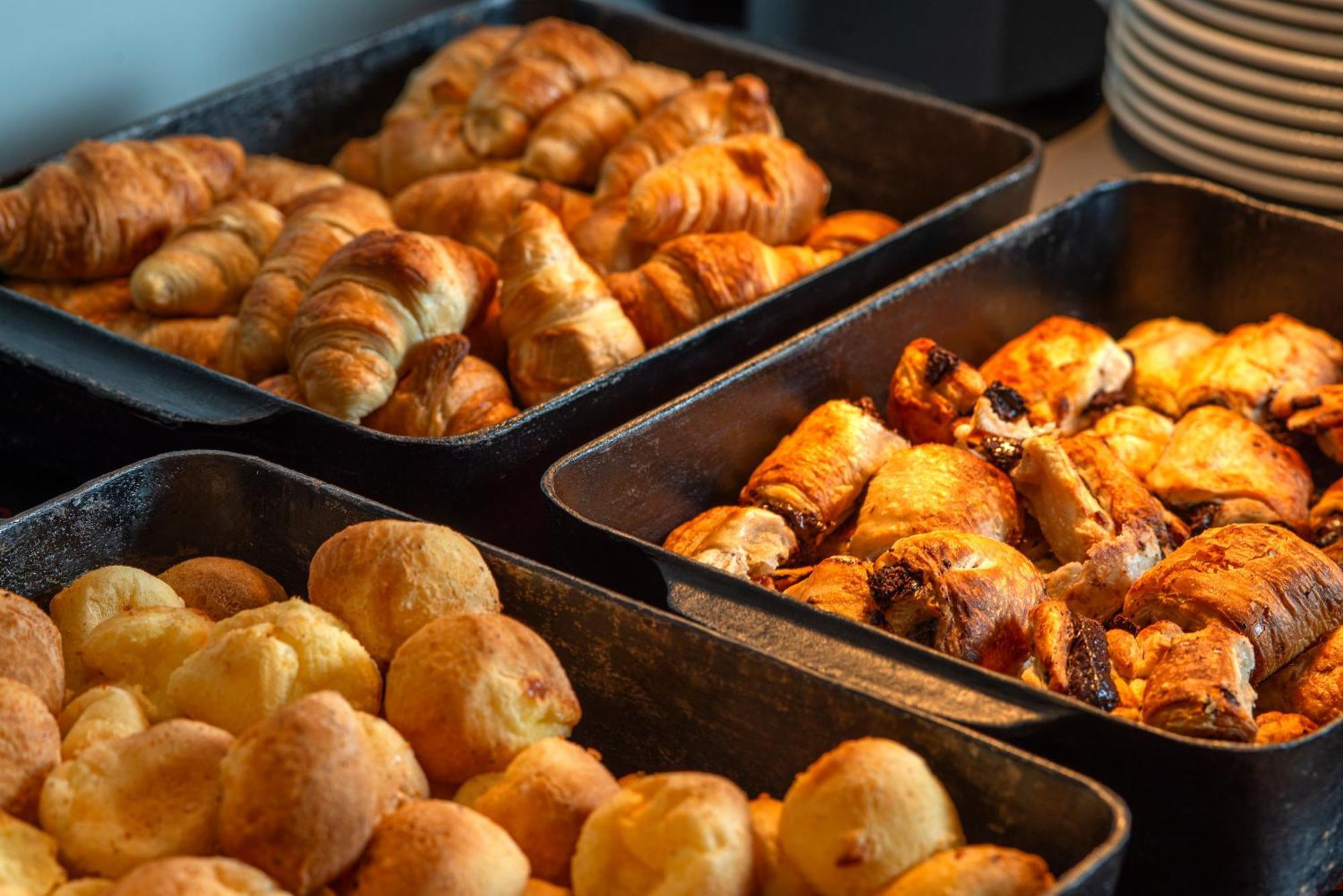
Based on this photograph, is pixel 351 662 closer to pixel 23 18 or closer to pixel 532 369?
pixel 532 369

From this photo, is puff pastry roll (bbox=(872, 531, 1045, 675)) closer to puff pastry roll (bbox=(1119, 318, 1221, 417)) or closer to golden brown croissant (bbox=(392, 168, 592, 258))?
puff pastry roll (bbox=(1119, 318, 1221, 417))

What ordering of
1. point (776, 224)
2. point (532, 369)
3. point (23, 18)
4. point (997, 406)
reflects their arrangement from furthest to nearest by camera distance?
1. point (23, 18)
2. point (776, 224)
3. point (532, 369)
4. point (997, 406)

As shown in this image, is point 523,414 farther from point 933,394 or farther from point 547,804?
point 547,804

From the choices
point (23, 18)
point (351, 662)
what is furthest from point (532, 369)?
point (23, 18)

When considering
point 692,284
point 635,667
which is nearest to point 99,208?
point 692,284

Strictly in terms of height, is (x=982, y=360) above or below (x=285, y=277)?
below

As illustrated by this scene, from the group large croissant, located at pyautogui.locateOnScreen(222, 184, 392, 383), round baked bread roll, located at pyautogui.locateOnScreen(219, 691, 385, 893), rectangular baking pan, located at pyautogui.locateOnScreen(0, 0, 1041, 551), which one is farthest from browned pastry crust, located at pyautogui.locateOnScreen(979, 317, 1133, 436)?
round baked bread roll, located at pyautogui.locateOnScreen(219, 691, 385, 893)
